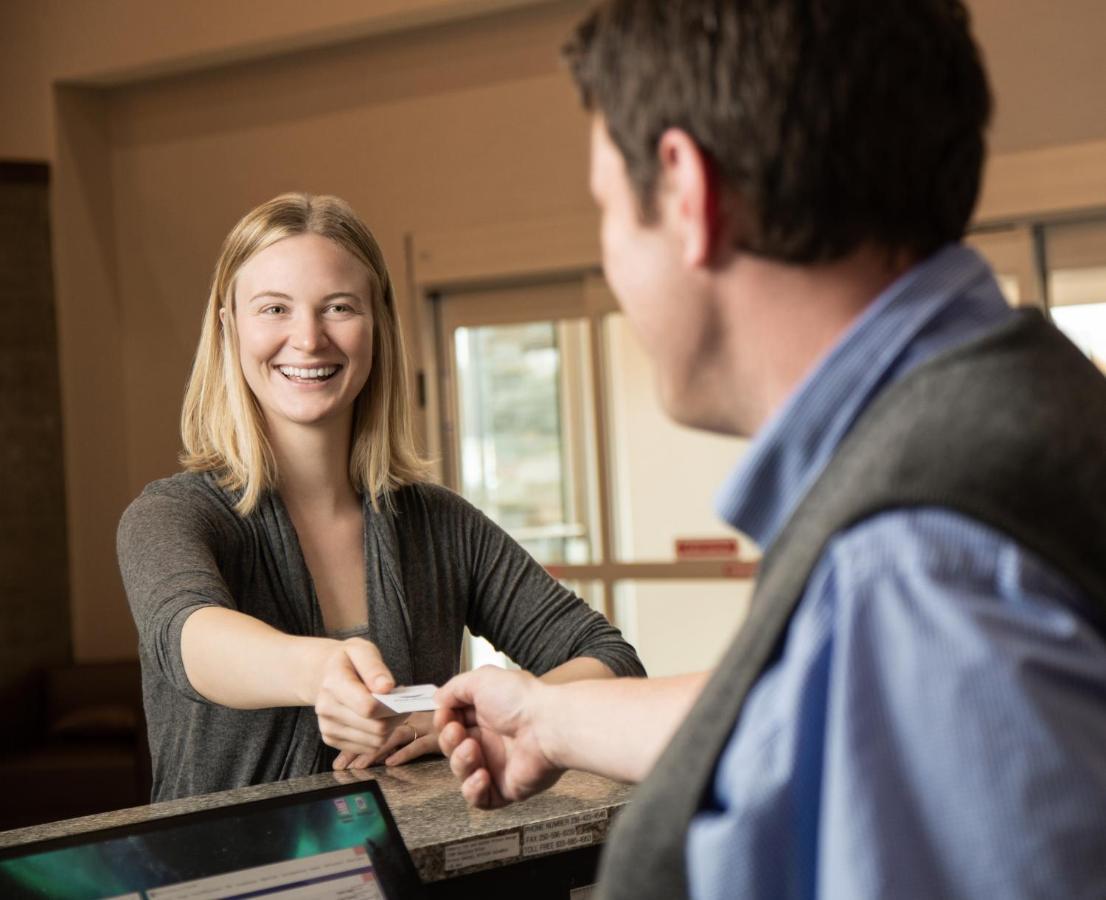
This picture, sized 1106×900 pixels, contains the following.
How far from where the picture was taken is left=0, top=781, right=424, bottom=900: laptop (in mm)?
1236

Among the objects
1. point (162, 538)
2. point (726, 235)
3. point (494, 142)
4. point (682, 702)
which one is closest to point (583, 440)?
point (494, 142)

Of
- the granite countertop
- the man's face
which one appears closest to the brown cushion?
the granite countertop

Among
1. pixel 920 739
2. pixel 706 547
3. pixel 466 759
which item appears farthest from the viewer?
pixel 706 547

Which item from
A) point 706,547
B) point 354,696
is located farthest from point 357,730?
point 706,547

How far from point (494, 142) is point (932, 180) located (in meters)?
4.97

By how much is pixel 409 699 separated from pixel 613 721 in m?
0.32

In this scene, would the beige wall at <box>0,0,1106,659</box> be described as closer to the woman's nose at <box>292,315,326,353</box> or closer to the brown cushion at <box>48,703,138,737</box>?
the brown cushion at <box>48,703,138,737</box>

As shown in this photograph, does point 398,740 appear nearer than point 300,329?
Yes

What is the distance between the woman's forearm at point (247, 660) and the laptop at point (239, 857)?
0.83 feet

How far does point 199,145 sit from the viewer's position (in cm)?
628

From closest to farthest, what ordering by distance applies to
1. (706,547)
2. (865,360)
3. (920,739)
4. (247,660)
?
(920,739) < (865,360) < (247,660) < (706,547)

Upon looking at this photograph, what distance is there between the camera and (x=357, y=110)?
5926 millimetres

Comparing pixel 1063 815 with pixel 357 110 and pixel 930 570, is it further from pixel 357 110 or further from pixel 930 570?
pixel 357 110

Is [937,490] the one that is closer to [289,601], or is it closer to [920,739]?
[920,739]
